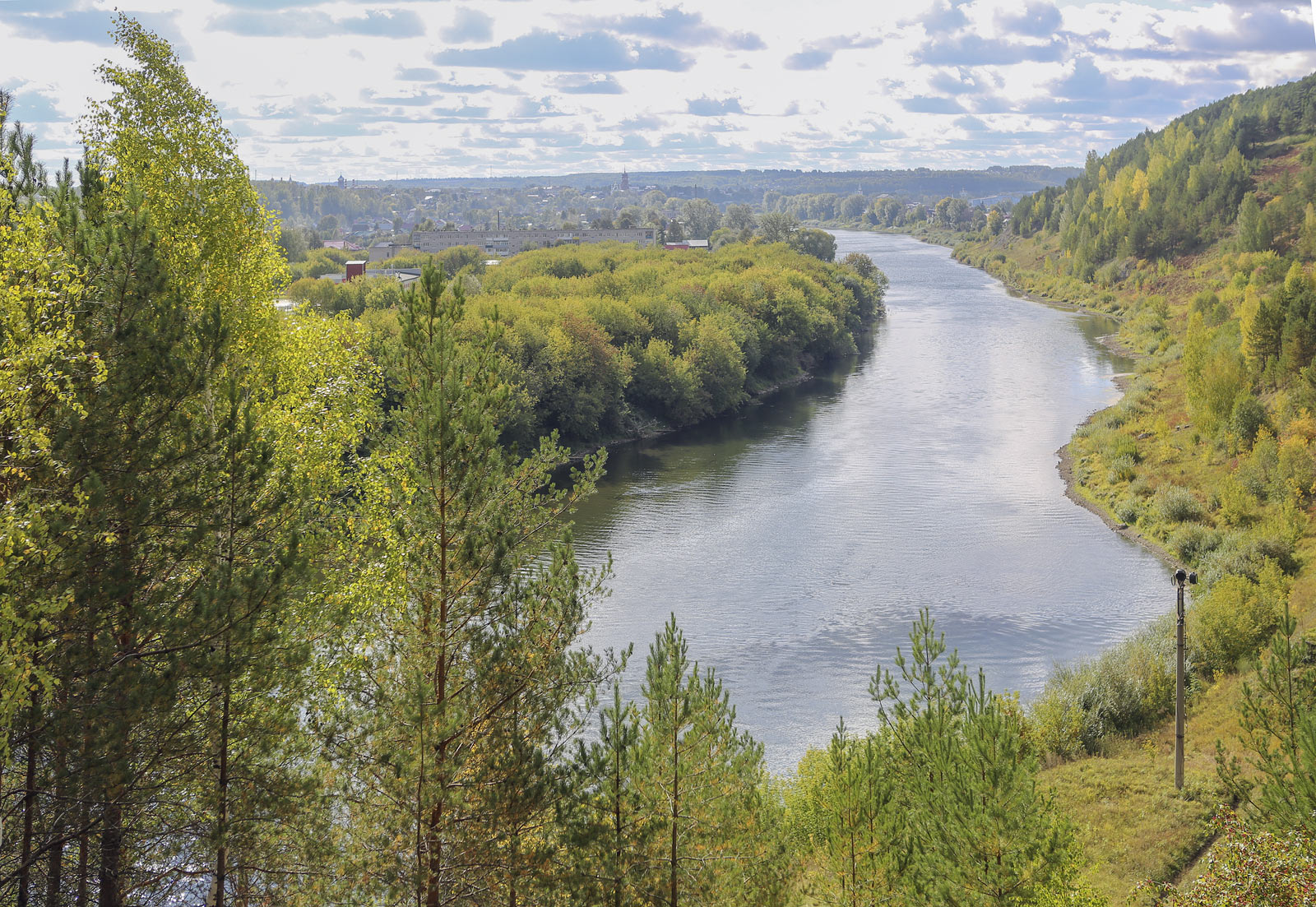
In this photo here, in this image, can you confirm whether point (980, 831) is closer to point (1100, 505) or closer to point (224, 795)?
point (224, 795)

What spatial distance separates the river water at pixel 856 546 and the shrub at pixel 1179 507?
6.01 feet

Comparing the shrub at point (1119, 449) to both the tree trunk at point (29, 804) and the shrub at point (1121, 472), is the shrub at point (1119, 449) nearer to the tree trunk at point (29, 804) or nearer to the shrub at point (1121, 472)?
the shrub at point (1121, 472)

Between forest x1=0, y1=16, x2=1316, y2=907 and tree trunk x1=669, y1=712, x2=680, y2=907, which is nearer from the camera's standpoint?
forest x1=0, y1=16, x2=1316, y2=907

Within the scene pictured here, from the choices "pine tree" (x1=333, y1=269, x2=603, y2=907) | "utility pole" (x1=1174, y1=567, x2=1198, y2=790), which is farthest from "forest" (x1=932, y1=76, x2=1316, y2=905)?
"pine tree" (x1=333, y1=269, x2=603, y2=907)

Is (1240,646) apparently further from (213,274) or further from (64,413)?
(64,413)

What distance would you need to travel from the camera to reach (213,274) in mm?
12289

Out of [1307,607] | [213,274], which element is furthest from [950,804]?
[1307,607]

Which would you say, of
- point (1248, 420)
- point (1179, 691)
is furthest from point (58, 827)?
point (1248, 420)

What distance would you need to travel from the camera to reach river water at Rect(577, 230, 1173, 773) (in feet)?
84.3

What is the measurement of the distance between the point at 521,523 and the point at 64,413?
379cm

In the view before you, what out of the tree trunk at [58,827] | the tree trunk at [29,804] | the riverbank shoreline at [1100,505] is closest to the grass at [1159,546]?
the riverbank shoreline at [1100,505]

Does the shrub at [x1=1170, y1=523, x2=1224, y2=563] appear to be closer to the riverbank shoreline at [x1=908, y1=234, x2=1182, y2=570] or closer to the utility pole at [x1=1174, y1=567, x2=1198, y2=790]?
the riverbank shoreline at [x1=908, y1=234, x2=1182, y2=570]

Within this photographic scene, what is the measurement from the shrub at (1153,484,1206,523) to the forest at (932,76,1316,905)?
2.7 inches

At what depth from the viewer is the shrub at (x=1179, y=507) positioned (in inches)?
1356
